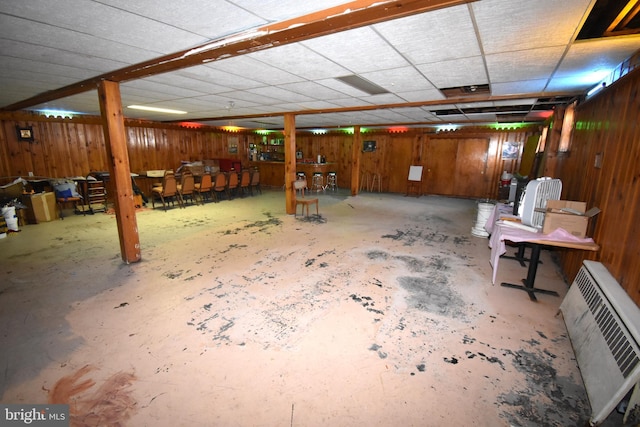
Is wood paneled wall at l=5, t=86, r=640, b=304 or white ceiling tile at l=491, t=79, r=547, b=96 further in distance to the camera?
white ceiling tile at l=491, t=79, r=547, b=96

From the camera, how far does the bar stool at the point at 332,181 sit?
10930 mm

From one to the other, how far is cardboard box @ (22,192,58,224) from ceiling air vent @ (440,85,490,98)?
7.93 m

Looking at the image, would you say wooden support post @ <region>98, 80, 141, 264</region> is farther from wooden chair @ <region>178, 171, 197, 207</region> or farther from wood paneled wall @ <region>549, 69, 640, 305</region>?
wood paneled wall @ <region>549, 69, 640, 305</region>

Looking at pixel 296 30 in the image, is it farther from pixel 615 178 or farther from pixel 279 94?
pixel 615 178

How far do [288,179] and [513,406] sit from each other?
18.6ft

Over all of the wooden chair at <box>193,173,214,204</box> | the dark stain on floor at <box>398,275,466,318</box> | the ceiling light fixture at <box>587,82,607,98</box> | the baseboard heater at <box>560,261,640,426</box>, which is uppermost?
the ceiling light fixture at <box>587,82,607,98</box>

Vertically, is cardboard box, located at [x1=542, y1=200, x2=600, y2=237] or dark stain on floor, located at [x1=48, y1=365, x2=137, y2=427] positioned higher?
cardboard box, located at [x1=542, y1=200, x2=600, y2=237]

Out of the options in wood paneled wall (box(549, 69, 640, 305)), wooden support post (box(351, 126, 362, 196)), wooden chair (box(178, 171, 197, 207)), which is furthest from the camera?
wooden support post (box(351, 126, 362, 196))

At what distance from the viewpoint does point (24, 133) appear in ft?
20.5

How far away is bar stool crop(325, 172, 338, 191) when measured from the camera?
10.9 m

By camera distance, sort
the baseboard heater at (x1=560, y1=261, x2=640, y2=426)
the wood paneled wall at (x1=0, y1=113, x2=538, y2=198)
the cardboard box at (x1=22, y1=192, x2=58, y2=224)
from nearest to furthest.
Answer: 1. the baseboard heater at (x1=560, y1=261, x2=640, y2=426)
2. the cardboard box at (x1=22, y1=192, x2=58, y2=224)
3. the wood paneled wall at (x1=0, y1=113, x2=538, y2=198)

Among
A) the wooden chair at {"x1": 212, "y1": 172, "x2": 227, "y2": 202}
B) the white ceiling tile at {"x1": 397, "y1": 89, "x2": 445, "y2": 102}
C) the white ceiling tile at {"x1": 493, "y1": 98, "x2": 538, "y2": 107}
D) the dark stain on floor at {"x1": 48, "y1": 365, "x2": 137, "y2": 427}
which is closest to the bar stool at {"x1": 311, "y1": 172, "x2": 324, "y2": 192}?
the wooden chair at {"x1": 212, "y1": 172, "x2": 227, "y2": 202}

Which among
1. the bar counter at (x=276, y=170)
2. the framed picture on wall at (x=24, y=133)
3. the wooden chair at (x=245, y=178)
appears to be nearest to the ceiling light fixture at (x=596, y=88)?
the bar counter at (x=276, y=170)

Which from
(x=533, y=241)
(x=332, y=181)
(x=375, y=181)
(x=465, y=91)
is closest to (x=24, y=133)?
(x=332, y=181)
